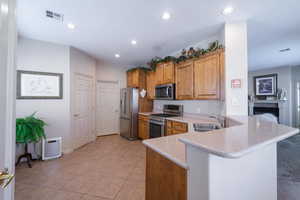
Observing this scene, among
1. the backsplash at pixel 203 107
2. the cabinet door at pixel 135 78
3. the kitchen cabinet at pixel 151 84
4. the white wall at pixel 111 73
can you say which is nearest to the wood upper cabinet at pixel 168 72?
the kitchen cabinet at pixel 151 84

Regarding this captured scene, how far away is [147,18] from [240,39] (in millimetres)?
1617

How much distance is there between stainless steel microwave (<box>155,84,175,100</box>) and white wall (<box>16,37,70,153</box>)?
95.2 inches

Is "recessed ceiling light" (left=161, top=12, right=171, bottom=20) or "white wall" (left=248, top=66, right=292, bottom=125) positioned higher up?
"recessed ceiling light" (left=161, top=12, right=171, bottom=20)

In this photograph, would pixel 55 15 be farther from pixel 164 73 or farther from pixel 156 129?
pixel 156 129

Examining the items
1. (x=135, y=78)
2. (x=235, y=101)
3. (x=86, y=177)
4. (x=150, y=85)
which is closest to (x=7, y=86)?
(x=86, y=177)

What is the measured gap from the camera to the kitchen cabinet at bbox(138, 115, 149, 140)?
14.3 feet

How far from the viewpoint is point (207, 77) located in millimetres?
2832

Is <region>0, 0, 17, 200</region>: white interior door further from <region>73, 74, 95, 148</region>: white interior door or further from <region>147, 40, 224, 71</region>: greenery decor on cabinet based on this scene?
<region>73, 74, 95, 148</region>: white interior door

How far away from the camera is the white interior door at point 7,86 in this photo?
69cm

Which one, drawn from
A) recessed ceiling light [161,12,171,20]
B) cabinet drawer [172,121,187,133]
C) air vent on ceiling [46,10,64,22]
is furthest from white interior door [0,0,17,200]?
cabinet drawer [172,121,187,133]

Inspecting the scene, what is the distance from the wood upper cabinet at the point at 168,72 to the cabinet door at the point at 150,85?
24.8 inches

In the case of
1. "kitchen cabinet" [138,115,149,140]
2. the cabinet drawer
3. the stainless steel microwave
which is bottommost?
"kitchen cabinet" [138,115,149,140]

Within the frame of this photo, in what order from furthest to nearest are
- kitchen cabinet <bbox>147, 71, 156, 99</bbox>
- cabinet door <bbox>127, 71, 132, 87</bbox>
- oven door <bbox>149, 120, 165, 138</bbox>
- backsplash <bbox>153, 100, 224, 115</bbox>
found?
cabinet door <bbox>127, 71, 132, 87</bbox> < kitchen cabinet <bbox>147, 71, 156, 99</bbox> < oven door <bbox>149, 120, 165, 138</bbox> < backsplash <bbox>153, 100, 224, 115</bbox>

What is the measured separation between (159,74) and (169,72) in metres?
0.47
